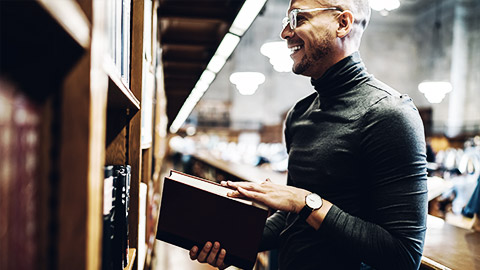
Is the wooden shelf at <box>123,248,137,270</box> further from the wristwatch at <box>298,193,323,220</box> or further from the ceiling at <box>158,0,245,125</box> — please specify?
the ceiling at <box>158,0,245,125</box>

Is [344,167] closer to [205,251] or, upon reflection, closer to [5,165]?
[205,251]

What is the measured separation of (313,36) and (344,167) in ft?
1.48

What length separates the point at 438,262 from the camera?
1244 millimetres

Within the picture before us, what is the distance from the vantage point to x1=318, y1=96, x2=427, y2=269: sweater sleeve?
97cm

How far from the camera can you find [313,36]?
1197mm

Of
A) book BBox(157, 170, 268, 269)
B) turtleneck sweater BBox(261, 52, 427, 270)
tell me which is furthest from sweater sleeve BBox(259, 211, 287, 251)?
book BBox(157, 170, 268, 269)

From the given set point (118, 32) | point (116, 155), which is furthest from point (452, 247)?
point (118, 32)

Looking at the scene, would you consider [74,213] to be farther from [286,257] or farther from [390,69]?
[390,69]

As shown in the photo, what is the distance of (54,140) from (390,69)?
2054 cm

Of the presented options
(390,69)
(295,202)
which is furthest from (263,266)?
(390,69)

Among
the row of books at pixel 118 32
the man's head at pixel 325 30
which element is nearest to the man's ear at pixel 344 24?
the man's head at pixel 325 30

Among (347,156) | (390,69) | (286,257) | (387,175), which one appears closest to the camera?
(387,175)

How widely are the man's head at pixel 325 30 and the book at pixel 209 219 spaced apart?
0.55 meters

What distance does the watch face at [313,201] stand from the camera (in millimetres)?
1066
